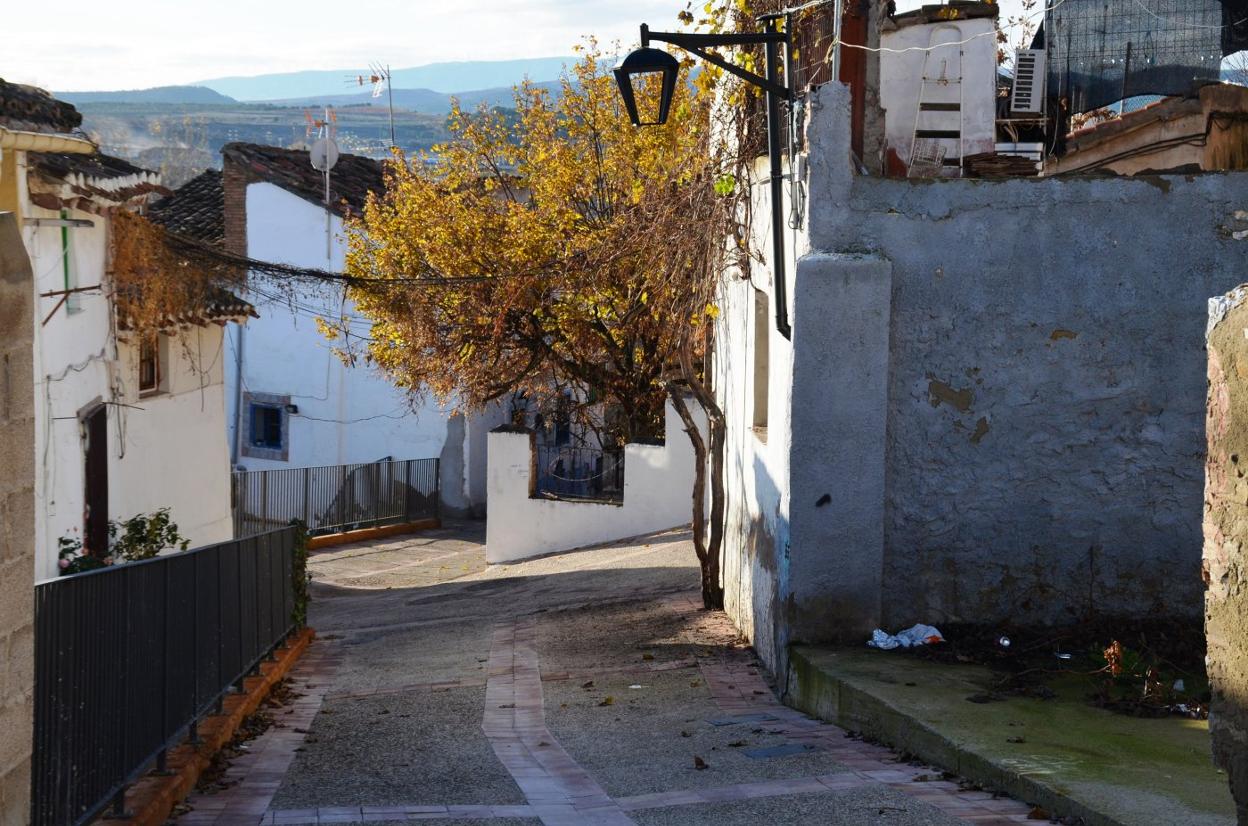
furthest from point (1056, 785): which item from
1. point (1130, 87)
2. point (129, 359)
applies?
point (129, 359)

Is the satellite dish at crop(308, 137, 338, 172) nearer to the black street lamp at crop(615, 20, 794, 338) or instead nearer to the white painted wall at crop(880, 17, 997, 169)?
the white painted wall at crop(880, 17, 997, 169)

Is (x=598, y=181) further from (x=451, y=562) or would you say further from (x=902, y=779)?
(x=902, y=779)

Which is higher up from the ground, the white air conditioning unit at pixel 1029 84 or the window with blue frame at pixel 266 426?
the white air conditioning unit at pixel 1029 84

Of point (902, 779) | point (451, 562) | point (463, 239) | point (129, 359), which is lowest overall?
point (451, 562)

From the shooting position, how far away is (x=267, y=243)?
95.1 ft

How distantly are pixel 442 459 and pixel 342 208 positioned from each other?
5.59 meters

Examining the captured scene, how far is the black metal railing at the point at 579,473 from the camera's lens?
2162cm

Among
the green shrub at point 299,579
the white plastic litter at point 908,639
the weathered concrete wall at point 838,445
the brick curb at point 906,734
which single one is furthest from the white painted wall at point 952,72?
the green shrub at point 299,579

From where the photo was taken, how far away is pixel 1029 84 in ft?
39.2

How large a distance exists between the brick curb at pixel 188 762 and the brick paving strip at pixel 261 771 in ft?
0.37

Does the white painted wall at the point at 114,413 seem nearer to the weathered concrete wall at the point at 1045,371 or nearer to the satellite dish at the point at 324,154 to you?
the weathered concrete wall at the point at 1045,371

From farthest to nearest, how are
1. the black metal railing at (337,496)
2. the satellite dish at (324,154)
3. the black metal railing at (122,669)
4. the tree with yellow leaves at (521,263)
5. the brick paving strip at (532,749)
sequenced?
the satellite dish at (324,154) → the black metal railing at (337,496) → the tree with yellow leaves at (521,263) → the brick paving strip at (532,749) → the black metal railing at (122,669)

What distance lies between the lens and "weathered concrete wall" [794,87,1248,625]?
890 cm

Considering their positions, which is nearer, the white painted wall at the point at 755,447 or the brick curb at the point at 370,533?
the white painted wall at the point at 755,447
